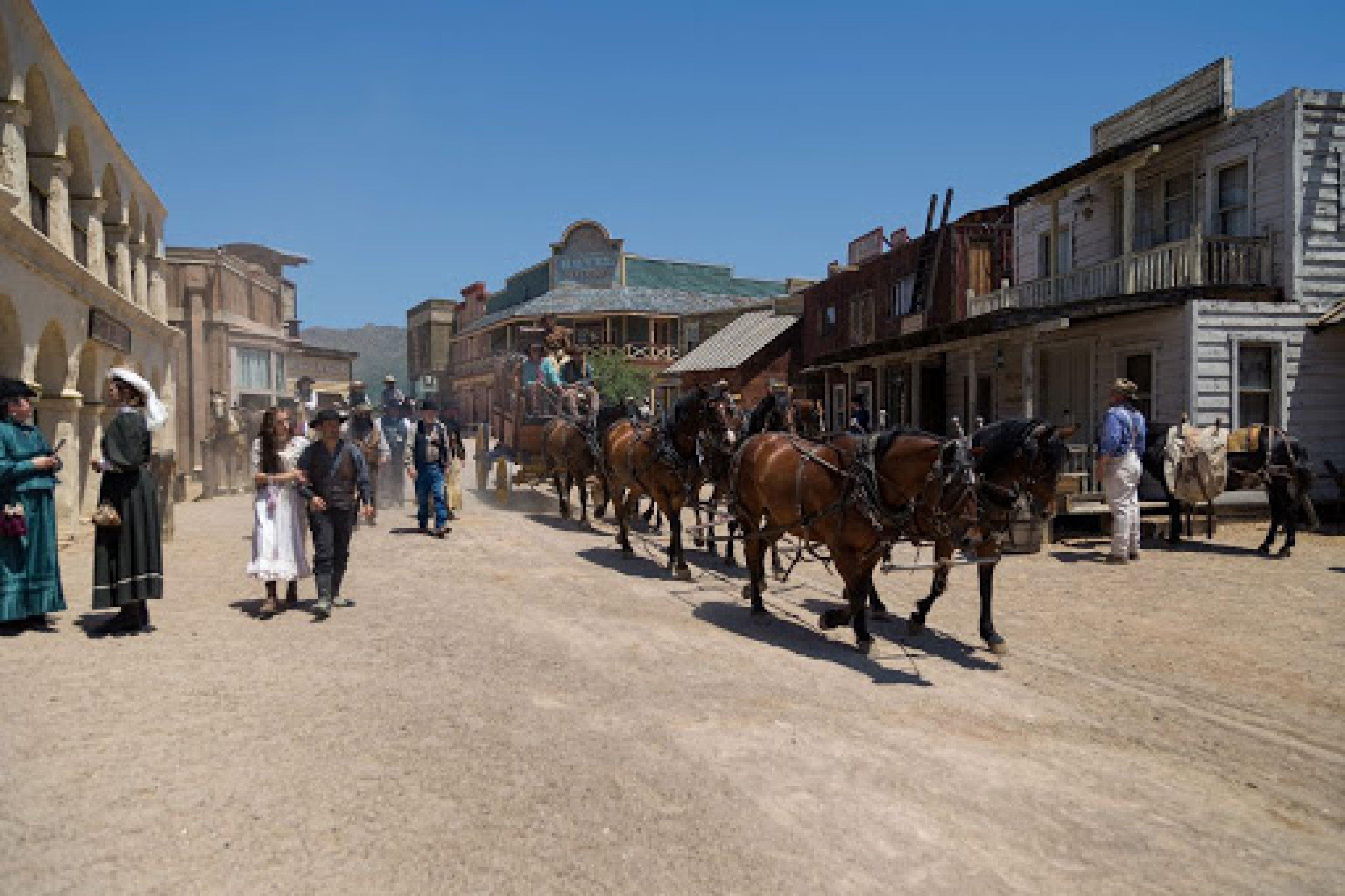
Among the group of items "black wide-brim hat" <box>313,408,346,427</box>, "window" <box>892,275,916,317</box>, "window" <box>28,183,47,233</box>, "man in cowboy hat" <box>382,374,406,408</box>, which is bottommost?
"black wide-brim hat" <box>313,408,346,427</box>

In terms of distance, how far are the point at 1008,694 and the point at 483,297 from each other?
180ft


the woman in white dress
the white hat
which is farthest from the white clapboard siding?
the white hat

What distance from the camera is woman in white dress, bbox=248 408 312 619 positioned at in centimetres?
743

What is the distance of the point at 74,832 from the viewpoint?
11.5 ft

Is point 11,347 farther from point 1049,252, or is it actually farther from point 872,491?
point 1049,252

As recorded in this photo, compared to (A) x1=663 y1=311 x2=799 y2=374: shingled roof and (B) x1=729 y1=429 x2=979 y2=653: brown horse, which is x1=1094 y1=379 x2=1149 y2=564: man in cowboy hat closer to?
(B) x1=729 y1=429 x2=979 y2=653: brown horse

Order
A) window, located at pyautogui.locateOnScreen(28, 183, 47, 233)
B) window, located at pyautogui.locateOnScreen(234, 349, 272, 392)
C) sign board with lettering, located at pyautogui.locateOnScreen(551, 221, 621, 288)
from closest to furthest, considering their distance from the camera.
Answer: window, located at pyautogui.locateOnScreen(28, 183, 47, 233) < window, located at pyautogui.locateOnScreen(234, 349, 272, 392) < sign board with lettering, located at pyautogui.locateOnScreen(551, 221, 621, 288)

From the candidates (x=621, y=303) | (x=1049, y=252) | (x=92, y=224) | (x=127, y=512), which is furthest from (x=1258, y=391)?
(x=621, y=303)

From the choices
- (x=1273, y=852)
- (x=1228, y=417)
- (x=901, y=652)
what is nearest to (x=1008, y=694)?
(x=901, y=652)

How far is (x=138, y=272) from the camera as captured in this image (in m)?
19.8

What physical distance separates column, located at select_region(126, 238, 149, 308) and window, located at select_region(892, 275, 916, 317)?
20397 mm

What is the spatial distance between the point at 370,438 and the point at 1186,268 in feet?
46.0

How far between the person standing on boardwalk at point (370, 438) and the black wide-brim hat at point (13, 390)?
6.05 metres

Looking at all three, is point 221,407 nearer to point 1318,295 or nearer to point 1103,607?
point 1103,607
